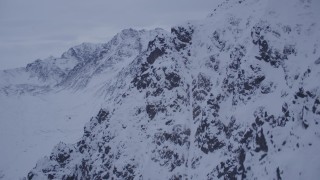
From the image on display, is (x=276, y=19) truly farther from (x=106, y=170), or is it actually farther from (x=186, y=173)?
(x=106, y=170)

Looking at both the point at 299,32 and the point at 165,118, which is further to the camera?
the point at 165,118

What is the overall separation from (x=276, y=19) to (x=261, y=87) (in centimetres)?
1853

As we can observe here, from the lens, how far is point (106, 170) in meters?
96.2

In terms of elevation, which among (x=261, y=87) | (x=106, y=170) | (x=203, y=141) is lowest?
(x=106, y=170)

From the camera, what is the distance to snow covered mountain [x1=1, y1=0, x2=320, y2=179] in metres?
68.9

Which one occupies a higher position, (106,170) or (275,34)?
(275,34)

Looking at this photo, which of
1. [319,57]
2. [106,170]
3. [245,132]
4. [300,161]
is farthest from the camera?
[106,170]

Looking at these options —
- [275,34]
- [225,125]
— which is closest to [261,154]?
[225,125]

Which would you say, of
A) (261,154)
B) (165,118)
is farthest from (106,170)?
(261,154)

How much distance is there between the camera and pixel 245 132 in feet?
253

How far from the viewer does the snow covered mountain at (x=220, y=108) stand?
2714 inches

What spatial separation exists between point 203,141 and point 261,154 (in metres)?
18.7

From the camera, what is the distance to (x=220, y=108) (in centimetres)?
8875

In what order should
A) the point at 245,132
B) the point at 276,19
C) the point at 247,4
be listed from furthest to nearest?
the point at 247,4 < the point at 276,19 < the point at 245,132
